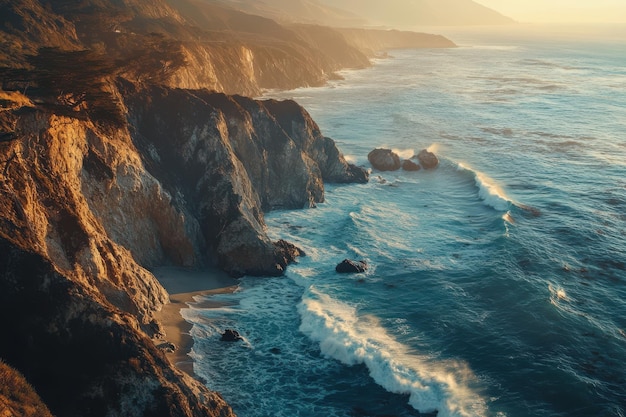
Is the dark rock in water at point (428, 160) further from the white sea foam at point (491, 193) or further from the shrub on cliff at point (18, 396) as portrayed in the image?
the shrub on cliff at point (18, 396)

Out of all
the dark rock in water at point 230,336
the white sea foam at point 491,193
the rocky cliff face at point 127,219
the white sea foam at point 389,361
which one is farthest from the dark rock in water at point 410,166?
the dark rock in water at point 230,336

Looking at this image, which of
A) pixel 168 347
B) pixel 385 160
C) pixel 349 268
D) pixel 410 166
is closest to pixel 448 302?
pixel 349 268

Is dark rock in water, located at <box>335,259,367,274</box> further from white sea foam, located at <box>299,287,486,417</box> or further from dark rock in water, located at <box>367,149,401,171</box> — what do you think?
dark rock in water, located at <box>367,149,401,171</box>

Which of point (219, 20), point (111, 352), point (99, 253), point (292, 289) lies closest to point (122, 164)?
point (99, 253)

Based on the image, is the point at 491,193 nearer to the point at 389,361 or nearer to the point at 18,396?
the point at 389,361

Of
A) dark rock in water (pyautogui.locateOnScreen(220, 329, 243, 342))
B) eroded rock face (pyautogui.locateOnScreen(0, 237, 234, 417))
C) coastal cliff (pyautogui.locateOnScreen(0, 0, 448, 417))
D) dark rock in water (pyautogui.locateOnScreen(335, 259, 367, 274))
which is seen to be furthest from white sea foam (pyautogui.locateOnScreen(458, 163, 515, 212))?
eroded rock face (pyautogui.locateOnScreen(0, 237, 234, 417))

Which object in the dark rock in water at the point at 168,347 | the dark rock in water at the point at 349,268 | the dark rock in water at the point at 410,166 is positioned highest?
the dark rock in water at the point at 410,166
